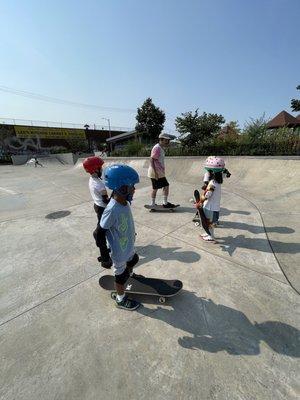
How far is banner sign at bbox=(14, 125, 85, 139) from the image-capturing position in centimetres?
4222

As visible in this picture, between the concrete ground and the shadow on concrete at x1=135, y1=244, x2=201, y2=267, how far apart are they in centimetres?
3

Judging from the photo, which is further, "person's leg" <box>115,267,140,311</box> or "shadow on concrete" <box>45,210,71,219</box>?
"shadow on concrete" <box>45,210,71,219</box>

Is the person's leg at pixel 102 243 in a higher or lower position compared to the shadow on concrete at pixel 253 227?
higher

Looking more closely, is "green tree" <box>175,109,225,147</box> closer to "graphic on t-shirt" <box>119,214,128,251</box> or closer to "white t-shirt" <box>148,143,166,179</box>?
"white t-shirt" <box>148,143,166,179</box>

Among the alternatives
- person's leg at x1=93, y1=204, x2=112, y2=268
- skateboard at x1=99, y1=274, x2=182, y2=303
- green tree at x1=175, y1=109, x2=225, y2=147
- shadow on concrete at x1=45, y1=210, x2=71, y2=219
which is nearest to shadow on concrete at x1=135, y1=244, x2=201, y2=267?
skateboard at x1=99, y1=274, x2=182, y2=303

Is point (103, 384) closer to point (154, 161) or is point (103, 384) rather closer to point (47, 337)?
point (47, 337)

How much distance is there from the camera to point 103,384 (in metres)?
1.86

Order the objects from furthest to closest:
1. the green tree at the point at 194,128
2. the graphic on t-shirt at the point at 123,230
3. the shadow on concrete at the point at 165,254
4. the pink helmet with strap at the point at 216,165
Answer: the green tree at the point at 194,128, the pink helmet with strap at the point at 216,165, the shadow on concrete at the point at 165,254, the graphic on t-shirt at the point at 123,230

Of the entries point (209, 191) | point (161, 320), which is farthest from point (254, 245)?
point (161, 320)

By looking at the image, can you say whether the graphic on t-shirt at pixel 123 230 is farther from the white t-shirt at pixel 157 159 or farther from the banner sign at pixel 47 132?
the banner sign at pixel 47 132

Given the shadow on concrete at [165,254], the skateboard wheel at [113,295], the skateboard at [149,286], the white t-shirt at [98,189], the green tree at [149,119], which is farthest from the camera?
the green tree at [149,119]

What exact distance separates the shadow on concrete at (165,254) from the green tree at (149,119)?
123 feet

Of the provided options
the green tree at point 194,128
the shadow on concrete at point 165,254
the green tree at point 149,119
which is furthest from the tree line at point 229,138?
the green tree at point 149,119

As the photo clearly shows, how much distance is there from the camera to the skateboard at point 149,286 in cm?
272
